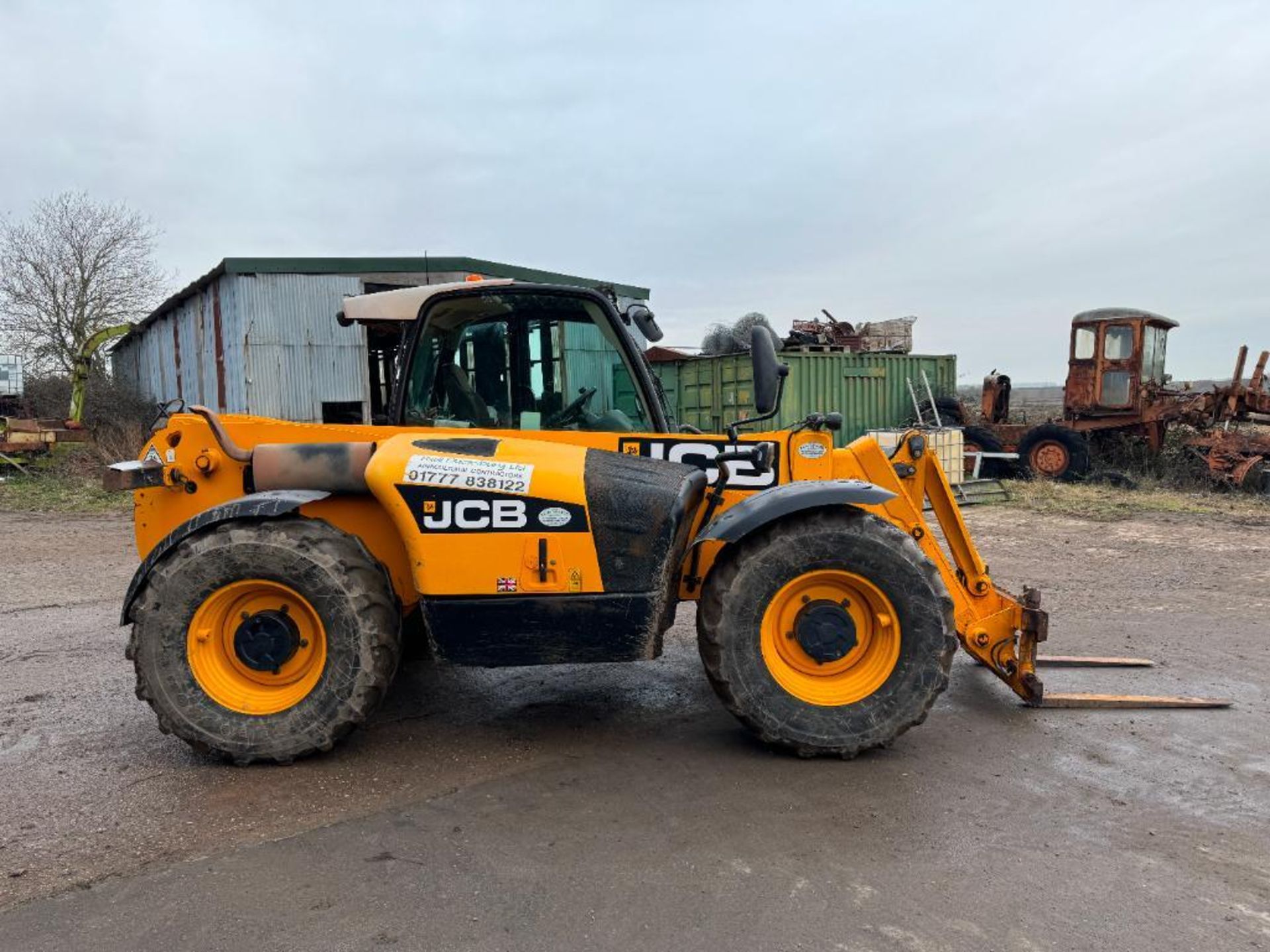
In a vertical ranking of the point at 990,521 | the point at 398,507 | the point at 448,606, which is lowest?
the point at 990,521

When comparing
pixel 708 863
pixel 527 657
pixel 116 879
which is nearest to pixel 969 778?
pixel 708 863

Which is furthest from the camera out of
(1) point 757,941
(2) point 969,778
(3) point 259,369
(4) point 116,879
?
(3) point 259,369

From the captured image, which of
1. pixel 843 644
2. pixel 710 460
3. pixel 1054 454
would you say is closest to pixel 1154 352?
pixel 1054 454

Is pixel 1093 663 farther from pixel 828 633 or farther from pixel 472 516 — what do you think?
pixel 472 516

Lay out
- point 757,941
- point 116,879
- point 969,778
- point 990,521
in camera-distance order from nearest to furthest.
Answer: point 757,941 < point 116,879 < point 969,778 < point 990,521

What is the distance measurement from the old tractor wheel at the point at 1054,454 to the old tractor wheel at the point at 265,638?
49.5 feet

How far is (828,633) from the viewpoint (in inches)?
149

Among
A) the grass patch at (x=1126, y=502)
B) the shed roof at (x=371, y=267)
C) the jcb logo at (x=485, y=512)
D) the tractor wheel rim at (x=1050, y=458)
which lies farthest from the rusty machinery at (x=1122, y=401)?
the jcb logo at (x=485, y=512)

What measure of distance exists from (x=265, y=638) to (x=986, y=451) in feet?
50.9

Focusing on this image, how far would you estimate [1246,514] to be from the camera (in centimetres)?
1222

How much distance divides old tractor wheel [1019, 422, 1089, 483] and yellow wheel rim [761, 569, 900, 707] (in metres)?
13.9

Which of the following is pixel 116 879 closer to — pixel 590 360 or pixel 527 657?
pixel 527 657

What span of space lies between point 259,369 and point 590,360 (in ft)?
44.9

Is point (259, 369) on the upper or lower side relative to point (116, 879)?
upper
